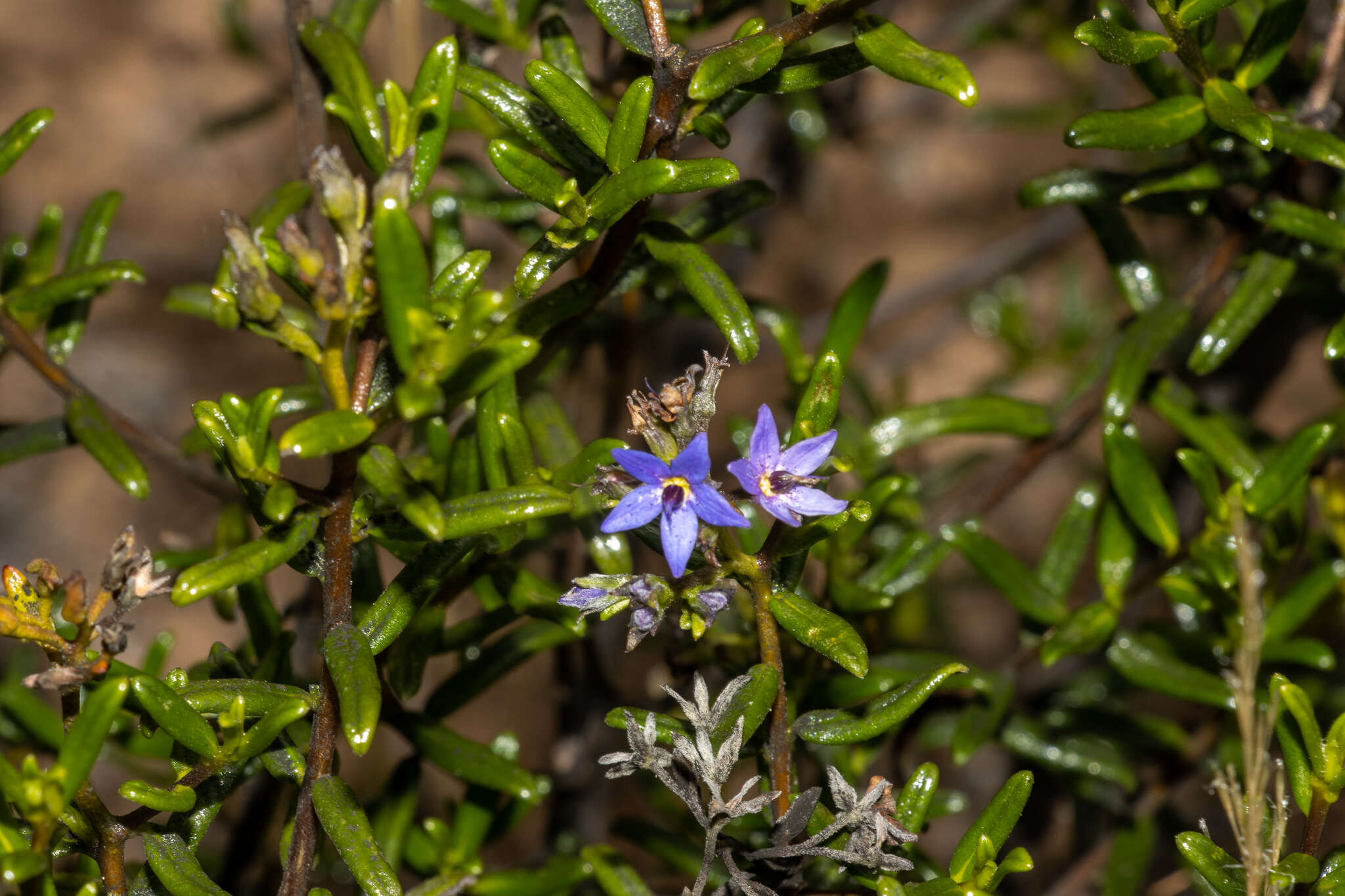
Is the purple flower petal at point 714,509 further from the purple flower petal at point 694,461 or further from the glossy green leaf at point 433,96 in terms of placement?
the glossy green leaf at point 433,96

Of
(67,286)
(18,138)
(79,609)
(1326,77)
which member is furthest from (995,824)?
(18,138)

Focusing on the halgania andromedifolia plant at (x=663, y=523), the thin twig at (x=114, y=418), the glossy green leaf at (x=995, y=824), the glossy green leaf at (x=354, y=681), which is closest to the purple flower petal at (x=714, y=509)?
the halgania andromedifolia plant at (x=663, y=523)

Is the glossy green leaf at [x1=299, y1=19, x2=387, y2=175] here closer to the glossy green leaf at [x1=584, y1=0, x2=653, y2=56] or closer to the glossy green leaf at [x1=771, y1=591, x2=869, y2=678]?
the glossy green leaf at [x1=584, y1=0, x2=653, y2=56]

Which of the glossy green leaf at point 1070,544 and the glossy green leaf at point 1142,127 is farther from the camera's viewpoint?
the glossy green leaf at point 1070,544

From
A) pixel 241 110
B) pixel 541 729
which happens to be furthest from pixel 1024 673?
pixel 241 110

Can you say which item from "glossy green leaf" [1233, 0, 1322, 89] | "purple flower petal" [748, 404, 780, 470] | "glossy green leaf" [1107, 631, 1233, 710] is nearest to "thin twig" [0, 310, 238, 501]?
"purple flower petal" [748, 404, 780, 470]
